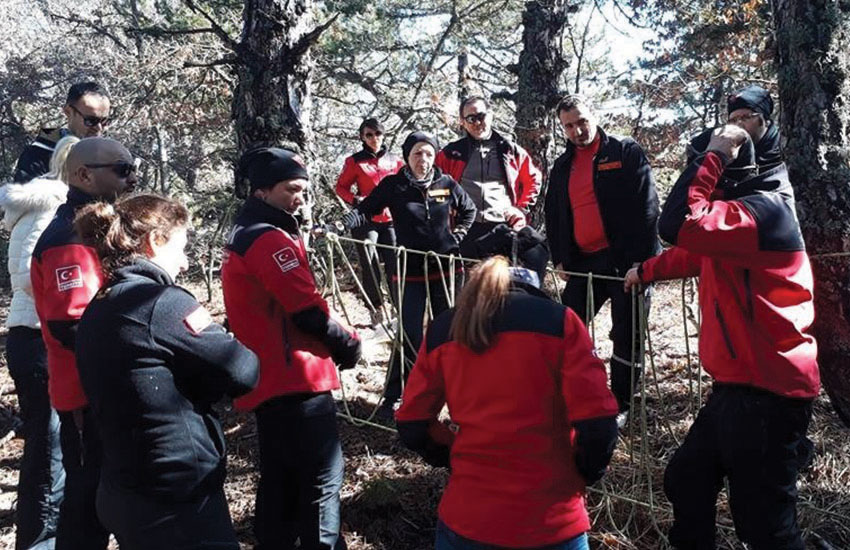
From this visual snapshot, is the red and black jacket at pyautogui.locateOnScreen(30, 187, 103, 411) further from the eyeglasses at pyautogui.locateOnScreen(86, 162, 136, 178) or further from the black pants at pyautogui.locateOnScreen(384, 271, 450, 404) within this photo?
the black pants at pyautogui.locateOnScreen(384, 271, 450, 404)

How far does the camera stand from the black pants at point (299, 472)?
9.19ft

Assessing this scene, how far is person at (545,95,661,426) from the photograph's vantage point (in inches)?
165

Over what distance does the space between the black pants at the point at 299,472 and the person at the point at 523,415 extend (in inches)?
33.4

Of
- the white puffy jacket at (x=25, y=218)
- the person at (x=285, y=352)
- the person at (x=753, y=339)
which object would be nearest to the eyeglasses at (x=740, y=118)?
the person at (x=753, y=339)

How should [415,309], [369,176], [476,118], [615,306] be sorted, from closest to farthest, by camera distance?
1. [615,306]
2. [415,309]
3. [476,118]
4. [369,176]

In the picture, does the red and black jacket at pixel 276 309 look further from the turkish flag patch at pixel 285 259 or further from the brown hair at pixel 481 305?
the brown hair at pixel 481 305

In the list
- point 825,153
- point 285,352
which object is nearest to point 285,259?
point 285,352

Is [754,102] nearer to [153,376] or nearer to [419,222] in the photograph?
[153,376]

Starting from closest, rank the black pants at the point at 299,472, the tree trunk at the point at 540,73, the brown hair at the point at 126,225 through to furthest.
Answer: the brown hair at the point at 126,225, the black pants at the point at 299,472, the tree trunk at the point at 540,73

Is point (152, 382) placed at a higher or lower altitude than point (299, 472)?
higher

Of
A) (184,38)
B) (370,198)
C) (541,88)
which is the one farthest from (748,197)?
(184,38)

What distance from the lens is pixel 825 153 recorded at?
12.1 feet

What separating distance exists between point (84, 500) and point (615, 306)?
113 inches

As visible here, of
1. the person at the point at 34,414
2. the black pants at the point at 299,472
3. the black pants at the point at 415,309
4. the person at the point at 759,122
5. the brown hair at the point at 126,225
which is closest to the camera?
the brown hair at the point at 126,225
